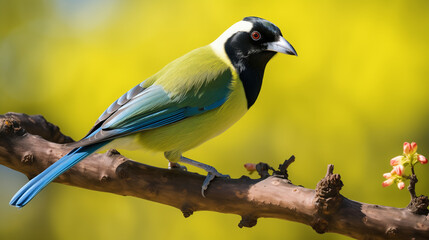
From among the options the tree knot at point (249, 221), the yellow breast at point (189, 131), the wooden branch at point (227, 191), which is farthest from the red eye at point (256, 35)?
the tree knot at point (249, 221)

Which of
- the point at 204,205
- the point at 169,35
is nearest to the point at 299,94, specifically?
the point at 169,35

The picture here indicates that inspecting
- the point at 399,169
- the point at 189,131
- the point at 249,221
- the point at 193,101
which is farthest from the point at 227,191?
the point at 399,169

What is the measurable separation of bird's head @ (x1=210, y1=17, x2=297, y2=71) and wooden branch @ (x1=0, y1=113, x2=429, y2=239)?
0.56 m

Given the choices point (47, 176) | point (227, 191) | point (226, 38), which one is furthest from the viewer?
point (226, 38)

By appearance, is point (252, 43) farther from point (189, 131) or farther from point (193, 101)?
point (189, 131)

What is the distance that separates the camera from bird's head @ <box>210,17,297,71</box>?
249 centimetres

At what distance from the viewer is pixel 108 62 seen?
3.86 m

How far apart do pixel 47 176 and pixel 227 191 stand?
67cm

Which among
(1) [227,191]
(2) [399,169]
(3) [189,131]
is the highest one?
(3) [189,131]

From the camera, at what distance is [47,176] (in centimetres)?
210

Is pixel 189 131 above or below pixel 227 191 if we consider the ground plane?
above

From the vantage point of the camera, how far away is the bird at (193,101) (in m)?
2.34

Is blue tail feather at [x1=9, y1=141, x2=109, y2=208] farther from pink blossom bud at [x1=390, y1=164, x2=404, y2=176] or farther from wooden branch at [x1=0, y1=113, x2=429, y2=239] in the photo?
pink blossom bud at [x1=390, y1=164, x2=404, y2=176]

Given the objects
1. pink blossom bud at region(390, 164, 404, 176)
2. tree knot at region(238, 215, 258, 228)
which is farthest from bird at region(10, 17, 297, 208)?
pink blossom bud at region(390, 164, 404, 176)
